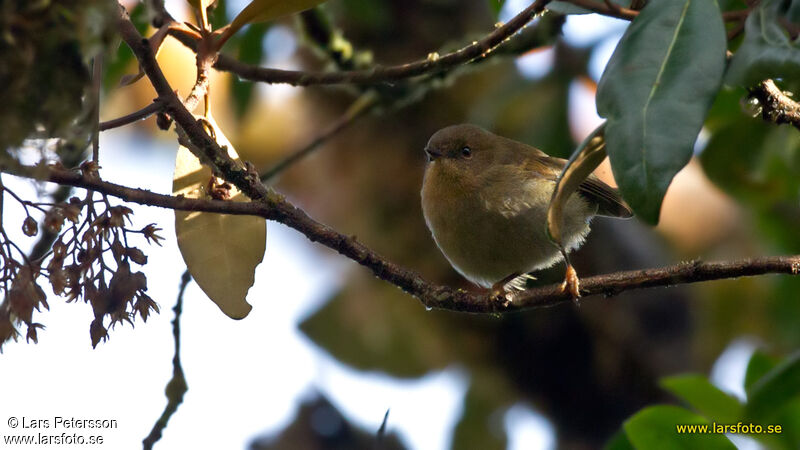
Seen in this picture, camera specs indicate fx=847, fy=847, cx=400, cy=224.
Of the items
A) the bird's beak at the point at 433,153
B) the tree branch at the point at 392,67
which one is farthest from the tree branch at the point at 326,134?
the tree branch at the point at 392,67

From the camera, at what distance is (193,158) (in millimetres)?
2312

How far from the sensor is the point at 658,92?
197 cm

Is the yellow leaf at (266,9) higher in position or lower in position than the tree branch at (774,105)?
higher

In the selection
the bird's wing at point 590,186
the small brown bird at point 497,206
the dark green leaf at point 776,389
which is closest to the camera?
the dark green leaf at point 776,389

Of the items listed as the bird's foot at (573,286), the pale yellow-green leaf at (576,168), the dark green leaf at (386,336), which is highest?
the dark green leaf at (386,336)

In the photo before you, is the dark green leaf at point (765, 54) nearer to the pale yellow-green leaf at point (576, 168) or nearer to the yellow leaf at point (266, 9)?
the pale yellow-green leaf at point (576, 168)

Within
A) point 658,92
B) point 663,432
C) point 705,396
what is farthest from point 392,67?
point 705,396

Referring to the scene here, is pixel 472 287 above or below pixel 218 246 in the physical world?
above

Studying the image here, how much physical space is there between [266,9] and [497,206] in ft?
5.30

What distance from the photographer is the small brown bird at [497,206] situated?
3.51 metres

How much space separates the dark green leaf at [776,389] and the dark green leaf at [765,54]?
137cm

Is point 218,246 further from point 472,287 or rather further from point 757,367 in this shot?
point 472,287

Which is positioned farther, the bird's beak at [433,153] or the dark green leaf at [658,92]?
the bird's beak at [433,153]

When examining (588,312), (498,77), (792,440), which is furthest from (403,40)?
(792,440)
